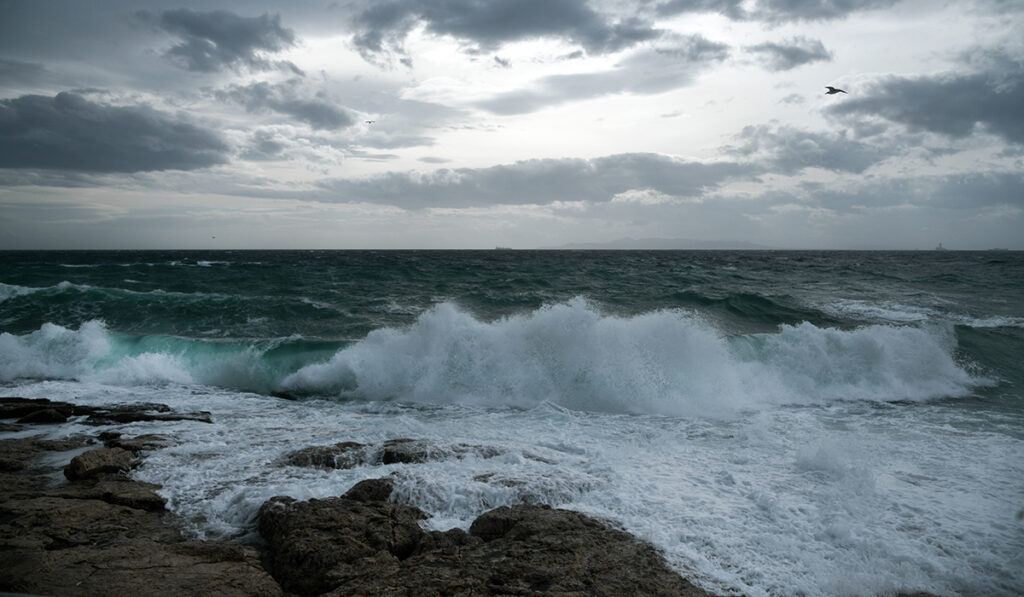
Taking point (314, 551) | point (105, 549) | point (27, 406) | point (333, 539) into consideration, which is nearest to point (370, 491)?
point (333, 539)

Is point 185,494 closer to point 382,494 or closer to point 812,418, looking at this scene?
point 382,494

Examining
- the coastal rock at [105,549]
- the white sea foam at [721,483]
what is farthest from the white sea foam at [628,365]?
the coastal rock at [105,549]

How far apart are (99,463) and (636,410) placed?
8.27 m

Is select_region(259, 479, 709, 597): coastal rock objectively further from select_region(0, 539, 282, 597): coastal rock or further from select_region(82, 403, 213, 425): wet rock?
select_region(82, 403, 213, 425): wet rock

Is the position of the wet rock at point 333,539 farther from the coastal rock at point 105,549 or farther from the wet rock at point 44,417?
the wet rock at point 44,417

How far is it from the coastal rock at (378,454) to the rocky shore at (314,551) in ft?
3.32

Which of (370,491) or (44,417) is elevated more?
(370,491)

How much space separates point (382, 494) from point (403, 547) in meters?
0.99

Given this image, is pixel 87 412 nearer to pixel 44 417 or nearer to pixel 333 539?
pixel 44 417

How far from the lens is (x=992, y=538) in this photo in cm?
511

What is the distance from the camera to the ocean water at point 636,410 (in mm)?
5059

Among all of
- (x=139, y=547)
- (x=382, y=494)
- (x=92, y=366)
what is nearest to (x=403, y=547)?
(x=382, y=494)

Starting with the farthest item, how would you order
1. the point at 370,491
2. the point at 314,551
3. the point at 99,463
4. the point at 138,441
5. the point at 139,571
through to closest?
the point at 138,441, the point at 99,463, the point at 370,491, the point at 314,551, the point at 139,571

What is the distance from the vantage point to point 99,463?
608cm
